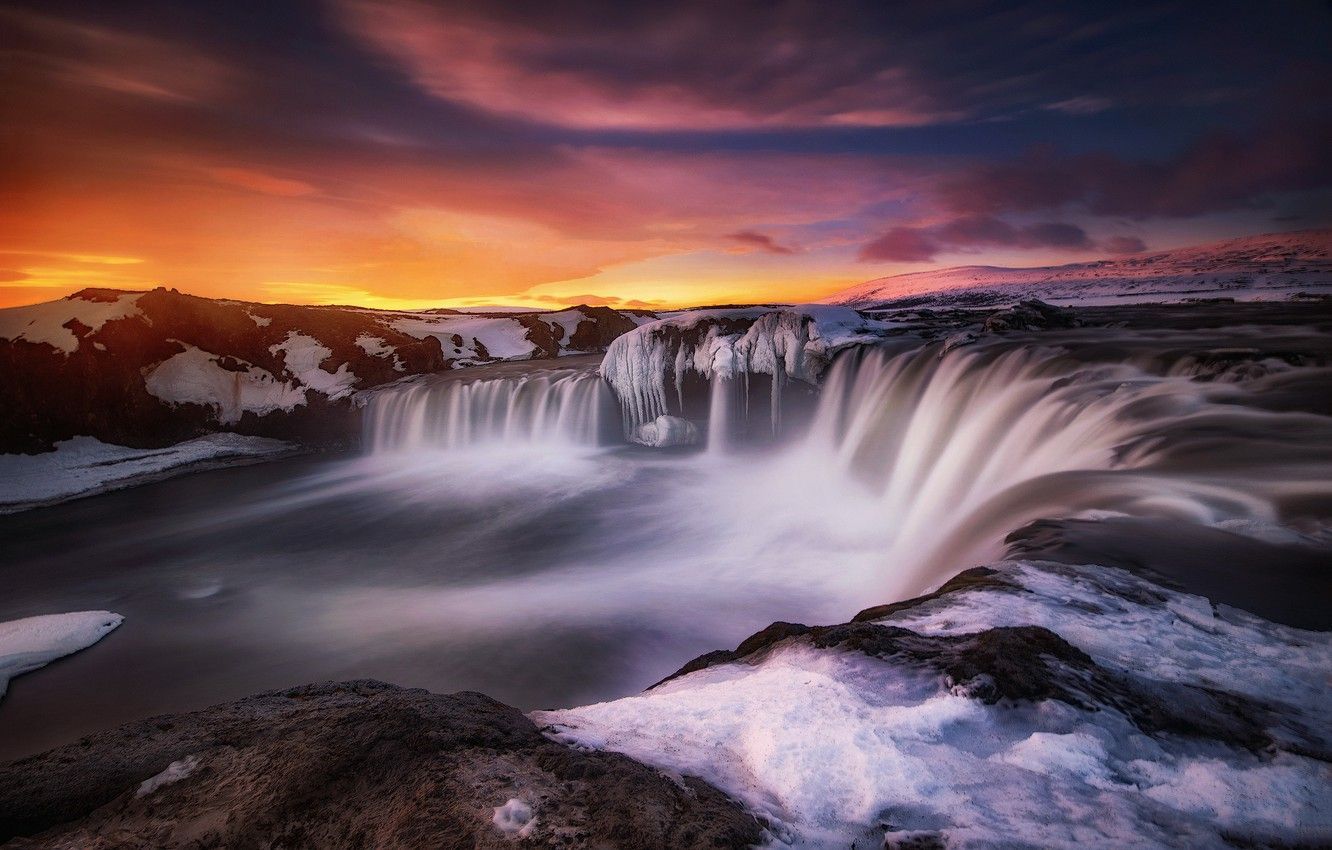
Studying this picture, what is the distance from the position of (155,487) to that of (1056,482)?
20.2 meters

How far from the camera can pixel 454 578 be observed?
9.02 meters

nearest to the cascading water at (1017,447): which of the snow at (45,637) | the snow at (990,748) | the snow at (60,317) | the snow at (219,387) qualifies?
the snow at (990,748)

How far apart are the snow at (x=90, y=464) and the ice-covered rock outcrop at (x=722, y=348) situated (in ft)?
40.3

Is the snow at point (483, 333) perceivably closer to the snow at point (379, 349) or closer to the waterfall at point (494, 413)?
the snow at point (379, 349)

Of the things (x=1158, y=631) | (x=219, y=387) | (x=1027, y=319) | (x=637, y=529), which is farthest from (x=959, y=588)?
(x=219, y=387)

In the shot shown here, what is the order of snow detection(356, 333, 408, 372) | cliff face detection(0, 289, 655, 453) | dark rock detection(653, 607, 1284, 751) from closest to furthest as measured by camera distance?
dark rock detection(653, 607, 1284, 751) < cliff face detection(0, 289, 655, 453) < snow detection(356, 333, 408, 372)

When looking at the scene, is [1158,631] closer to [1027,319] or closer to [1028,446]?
[1028,446]

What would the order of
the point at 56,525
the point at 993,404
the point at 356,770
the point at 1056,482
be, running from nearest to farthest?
the point at 356,770 → the point at 1056,482 → the point at 993,404 → the point at 56,525

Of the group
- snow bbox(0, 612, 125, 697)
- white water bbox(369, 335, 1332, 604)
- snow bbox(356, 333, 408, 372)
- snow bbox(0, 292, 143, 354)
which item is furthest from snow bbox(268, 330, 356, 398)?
snow bbox(0, 612, 125, 697)

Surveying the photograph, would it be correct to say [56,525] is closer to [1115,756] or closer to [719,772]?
[719,772]

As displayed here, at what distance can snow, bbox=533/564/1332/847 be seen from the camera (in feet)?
4.67

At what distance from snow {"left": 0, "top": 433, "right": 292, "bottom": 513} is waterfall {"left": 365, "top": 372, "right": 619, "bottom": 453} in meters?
3.93

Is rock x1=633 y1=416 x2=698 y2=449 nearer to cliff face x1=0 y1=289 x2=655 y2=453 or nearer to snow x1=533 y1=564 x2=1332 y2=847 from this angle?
cliff face x1=0 y1=289 x2=655 y2=453

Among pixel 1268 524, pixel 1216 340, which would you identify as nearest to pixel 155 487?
pixel 1268 524
